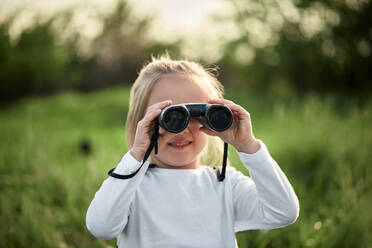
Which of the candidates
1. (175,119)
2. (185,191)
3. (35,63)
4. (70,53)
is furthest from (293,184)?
(70,53)

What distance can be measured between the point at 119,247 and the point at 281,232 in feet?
4.51

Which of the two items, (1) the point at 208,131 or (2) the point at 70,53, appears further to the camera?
(2) the point at 70,53

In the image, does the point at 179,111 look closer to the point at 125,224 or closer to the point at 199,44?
the point at 125,224

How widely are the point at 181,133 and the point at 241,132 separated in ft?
1.03

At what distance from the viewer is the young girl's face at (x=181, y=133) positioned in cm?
163

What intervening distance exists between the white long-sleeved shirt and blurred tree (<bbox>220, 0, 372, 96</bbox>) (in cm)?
886

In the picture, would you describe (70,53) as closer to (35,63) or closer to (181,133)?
(35,63)

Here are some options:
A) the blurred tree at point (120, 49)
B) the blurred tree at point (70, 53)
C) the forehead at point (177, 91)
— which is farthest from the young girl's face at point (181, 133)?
the blurred tree at point (120, 49)

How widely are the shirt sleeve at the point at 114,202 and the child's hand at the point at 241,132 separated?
469 mm

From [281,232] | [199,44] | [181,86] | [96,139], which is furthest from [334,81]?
[181,86]

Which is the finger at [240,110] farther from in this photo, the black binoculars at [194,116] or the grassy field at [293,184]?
the grassy field at [293,184]

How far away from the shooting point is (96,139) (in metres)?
7.64

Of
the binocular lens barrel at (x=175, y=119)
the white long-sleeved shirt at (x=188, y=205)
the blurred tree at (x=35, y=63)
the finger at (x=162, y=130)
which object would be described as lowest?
the white long-sleeved shirt at (x=188, y=205)

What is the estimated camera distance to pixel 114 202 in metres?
1.39
